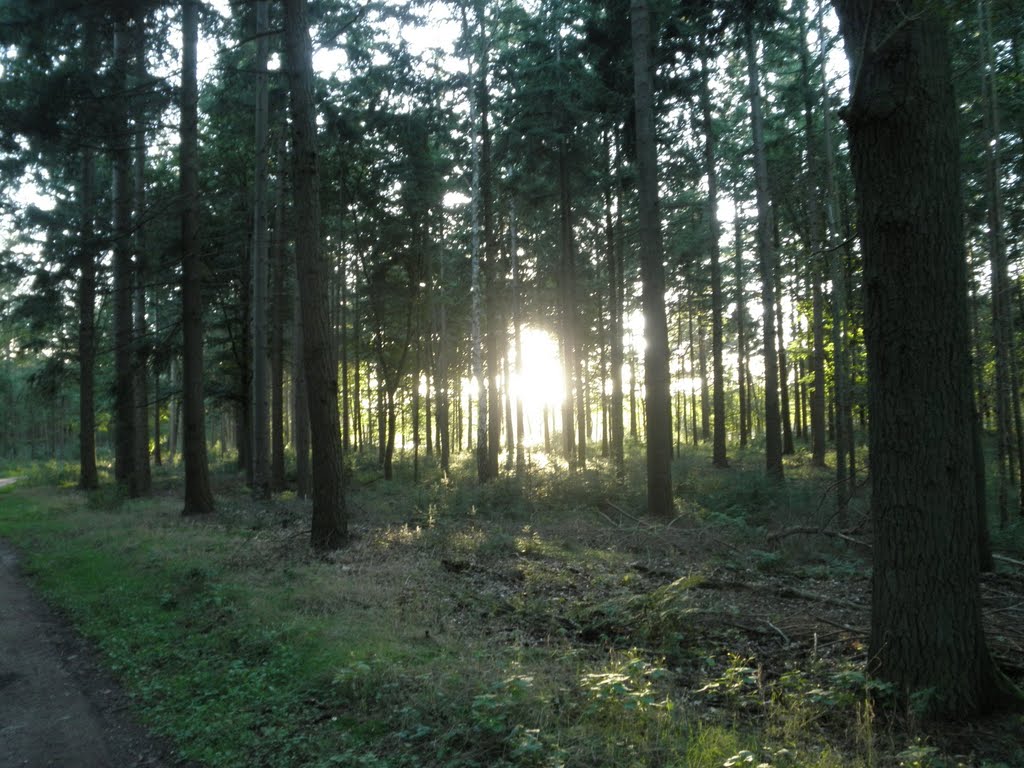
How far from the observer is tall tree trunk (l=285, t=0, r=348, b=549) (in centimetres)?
1164

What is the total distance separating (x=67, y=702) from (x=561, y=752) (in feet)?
15.5

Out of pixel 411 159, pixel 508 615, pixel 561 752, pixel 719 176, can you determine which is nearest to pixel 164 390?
pixel 411 159

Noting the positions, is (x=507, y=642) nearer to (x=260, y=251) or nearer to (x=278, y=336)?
(x=260, y=251)

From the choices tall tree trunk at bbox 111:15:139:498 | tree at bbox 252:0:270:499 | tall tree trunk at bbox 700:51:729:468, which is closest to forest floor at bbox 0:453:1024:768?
tree at bbox 252:0:270:499

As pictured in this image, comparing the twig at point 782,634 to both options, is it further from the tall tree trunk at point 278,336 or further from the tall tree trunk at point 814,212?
the tall tree trunk at point 278,336

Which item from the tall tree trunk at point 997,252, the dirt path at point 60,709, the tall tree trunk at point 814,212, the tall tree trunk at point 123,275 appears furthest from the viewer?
the tall tree trunk at point 814,212

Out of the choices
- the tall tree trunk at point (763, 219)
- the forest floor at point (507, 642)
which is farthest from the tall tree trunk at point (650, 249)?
the tall tree trunk at point (763, 219)

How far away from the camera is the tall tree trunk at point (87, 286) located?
15.5 m

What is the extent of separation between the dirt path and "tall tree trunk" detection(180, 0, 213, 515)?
7.66m

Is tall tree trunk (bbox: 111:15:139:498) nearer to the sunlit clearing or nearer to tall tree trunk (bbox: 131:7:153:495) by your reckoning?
tall tree trunk (bbox: 131:7:153:495)

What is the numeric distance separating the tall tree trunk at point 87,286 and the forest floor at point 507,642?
6.52m

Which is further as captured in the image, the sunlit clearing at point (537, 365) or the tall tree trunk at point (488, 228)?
the sunlit clearing at point (537, 365)

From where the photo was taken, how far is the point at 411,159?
69.8ft

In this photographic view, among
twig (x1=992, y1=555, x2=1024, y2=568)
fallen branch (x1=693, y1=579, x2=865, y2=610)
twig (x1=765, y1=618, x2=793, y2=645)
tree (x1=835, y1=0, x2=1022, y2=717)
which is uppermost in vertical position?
tree (x1=835, y1=0, x2=1022, y2=717)
